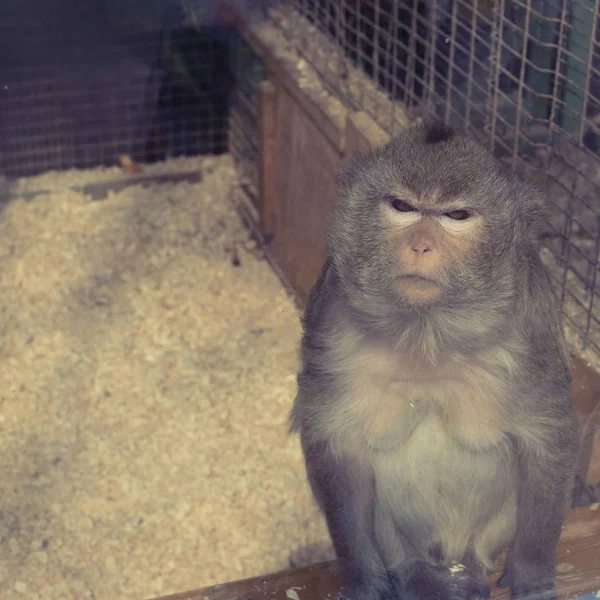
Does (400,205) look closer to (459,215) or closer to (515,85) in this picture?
(459,215)

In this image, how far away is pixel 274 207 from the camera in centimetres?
434

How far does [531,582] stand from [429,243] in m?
0.84

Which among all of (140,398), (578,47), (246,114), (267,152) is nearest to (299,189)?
(267,152)

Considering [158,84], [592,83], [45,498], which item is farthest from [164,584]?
[158,84]

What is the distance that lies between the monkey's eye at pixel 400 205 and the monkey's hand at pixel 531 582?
0.84m

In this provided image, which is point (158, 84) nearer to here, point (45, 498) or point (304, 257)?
point (304, 257)

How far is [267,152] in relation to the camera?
4.28m

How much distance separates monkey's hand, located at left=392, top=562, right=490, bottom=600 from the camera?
7.84ft

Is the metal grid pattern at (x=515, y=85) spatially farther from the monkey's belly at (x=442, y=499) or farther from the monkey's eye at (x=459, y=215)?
the monkey's eye at (x=459, y=215)

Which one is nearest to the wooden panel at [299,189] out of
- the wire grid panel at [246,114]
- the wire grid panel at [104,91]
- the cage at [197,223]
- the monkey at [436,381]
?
the cage at [197,223]

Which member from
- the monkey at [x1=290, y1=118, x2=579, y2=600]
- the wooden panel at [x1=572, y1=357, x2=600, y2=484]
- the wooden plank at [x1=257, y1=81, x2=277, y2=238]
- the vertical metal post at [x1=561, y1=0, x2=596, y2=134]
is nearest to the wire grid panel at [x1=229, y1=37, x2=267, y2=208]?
the wooden plank at [x1=257, y1=81, x2=277, y2=238]

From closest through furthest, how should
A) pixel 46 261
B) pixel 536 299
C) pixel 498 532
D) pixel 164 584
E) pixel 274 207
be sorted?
pixel 536 299 < pixel 498 532 < pixel 164 584 < pixel 46 261 < pixel 274 207

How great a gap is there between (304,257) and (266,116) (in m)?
0.61

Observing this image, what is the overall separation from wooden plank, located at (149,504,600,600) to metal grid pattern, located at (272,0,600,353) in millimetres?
678
